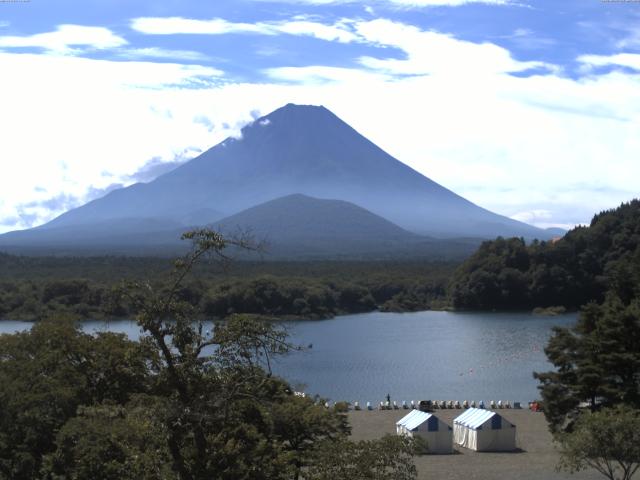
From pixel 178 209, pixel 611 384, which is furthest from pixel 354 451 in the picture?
pixel 178 209

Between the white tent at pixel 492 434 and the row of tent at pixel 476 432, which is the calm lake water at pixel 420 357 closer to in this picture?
the row of tent at pixel 476 432

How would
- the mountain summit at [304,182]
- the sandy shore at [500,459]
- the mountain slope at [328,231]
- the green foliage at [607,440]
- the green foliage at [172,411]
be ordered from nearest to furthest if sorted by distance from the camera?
the green foliage at [172,411]
the green foliage at [607,440]
the sandy shore at [500,459]
the mountain slope at [328,231]
the mountain summit at [304,182]

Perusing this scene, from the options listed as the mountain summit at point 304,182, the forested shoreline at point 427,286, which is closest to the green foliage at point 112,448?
the forested shoreline at point 427,286

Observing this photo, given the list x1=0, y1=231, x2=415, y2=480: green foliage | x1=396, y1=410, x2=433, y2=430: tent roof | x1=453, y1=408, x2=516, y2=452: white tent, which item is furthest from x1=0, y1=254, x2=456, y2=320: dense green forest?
x1=0, y1=231, x2=415, y2=480: green foliage

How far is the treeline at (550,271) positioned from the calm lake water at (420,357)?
149 inches

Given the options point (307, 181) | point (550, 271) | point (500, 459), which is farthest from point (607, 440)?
point (307, 181)

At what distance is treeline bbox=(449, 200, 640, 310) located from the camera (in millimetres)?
51688

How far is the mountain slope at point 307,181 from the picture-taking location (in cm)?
17912

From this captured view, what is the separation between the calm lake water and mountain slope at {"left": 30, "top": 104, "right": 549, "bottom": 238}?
125 m

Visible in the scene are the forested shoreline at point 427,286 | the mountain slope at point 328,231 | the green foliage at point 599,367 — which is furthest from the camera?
the mountain slope at point 328,231

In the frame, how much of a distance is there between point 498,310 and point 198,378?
4734cm

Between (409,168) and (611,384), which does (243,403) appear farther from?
(409,168)

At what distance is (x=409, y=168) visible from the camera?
7746 inches

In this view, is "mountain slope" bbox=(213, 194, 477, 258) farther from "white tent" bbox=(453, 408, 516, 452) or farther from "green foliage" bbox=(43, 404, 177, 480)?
"green foliage" bbox=(43, 404, 177, 480)
